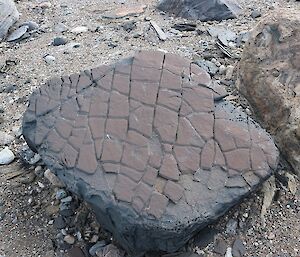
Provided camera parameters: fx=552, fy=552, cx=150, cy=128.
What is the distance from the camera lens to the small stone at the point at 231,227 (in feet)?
7.74

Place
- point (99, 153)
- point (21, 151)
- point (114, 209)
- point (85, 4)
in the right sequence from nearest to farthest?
point (114, 209) → point (99, 153) → point (21, 151) → point (85, 4)

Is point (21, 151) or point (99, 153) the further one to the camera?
point (21, 151)

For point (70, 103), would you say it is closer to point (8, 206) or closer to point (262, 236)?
point (8, 206)

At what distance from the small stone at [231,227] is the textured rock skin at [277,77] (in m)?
0.40

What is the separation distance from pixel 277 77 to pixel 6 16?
2.07 meters

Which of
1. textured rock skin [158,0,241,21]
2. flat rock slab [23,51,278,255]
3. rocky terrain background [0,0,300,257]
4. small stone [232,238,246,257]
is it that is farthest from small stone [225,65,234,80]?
small stone [232,238,246,257]

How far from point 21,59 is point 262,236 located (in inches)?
78.9

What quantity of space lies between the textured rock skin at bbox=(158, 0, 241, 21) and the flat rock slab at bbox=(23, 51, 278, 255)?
4.19ft

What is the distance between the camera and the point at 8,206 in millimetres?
2605

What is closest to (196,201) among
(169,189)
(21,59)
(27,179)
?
(169,189)

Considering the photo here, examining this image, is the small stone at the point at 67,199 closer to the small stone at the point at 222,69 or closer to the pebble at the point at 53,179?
the pebble at the point at 53,179

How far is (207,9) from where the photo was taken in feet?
12.4

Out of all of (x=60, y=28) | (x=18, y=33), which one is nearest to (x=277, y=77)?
(x=60, y=28)

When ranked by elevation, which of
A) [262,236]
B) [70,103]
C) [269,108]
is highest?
[70,103]
